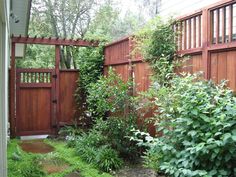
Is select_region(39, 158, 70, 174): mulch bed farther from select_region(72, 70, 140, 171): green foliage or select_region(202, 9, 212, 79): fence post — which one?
select_region(202, 9, 212, 79): fence post

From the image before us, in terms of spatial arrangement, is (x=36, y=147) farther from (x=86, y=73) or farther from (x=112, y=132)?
(x=86, y=73)

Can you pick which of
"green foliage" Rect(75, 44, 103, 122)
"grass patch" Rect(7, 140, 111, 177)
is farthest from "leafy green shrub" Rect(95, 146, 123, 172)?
"green foliage" Rect(75, 44, 103, 122)

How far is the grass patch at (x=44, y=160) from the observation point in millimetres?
3975

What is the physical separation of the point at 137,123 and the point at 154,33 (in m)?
1.50

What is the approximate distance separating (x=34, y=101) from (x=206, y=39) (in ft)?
15.0

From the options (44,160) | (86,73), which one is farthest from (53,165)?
(86,73)

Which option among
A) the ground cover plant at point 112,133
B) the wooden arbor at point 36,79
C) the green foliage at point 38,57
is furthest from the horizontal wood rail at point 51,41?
the green foliage at point 38,57

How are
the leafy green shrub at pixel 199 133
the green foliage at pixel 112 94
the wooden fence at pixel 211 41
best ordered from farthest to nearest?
1. the green foliage at pixel 112 94
2. the wooden fence at pixel 211 41
3. the leafy green shrub at pixel 199 133

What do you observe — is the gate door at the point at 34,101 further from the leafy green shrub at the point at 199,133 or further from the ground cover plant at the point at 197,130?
the leafy green shrub at the point at 199,133

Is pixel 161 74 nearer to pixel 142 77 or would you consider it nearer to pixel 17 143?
pixel 142 77

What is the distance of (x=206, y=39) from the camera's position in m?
3.40

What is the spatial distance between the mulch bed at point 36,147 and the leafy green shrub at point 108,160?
4.69ft

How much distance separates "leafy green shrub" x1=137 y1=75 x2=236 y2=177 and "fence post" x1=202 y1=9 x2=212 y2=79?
199 millimetres

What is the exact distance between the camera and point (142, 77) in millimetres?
4844
